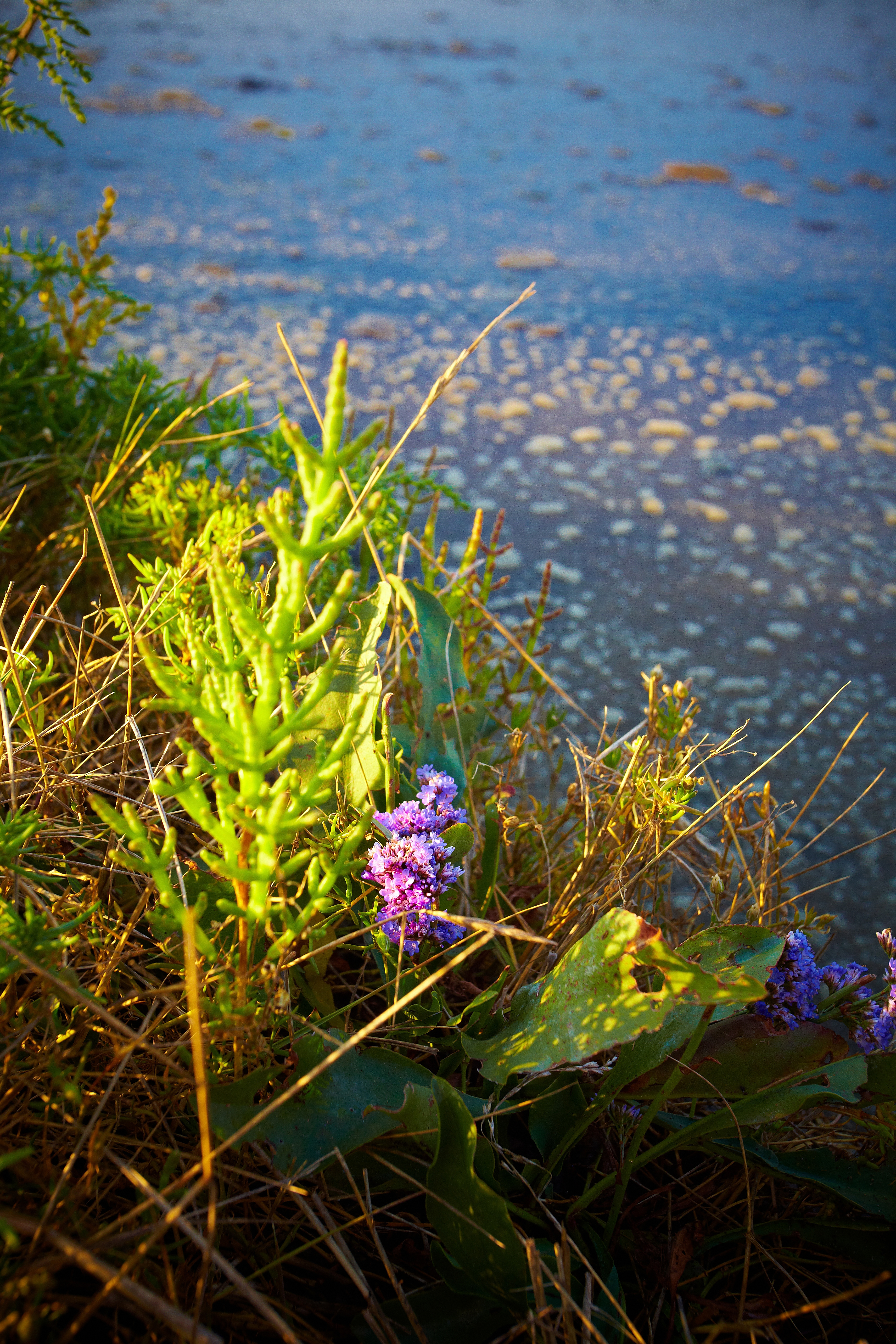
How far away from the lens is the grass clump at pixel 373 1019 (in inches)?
22.7

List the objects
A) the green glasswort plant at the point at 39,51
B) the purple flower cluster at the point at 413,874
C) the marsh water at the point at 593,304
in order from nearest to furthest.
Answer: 1. the purple flower cluster at the point at 413,874
2. the green glasswort plant at the point at 39,51
3. the marsh water at the point at 593,304

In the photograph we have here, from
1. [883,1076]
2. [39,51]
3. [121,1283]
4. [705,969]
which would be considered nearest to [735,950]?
[705,969]

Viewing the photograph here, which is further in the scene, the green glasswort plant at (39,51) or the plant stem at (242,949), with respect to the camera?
the green glasswort plant at (39,51)

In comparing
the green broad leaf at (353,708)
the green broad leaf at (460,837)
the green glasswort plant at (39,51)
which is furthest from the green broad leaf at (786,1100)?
the green glasswort plant at (39,51)

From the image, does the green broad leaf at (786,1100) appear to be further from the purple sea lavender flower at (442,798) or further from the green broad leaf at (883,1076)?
the purple sea lavender flower at (442,798)

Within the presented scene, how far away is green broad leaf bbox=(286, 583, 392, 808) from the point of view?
0.83m

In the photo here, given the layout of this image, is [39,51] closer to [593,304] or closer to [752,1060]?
[752,1060]

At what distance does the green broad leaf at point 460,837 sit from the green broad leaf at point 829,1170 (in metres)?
0.28

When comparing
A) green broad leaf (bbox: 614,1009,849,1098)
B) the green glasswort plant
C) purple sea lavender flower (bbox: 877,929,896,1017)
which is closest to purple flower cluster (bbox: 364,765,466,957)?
green broad leaf (bbox: 614,1009,849,1098)

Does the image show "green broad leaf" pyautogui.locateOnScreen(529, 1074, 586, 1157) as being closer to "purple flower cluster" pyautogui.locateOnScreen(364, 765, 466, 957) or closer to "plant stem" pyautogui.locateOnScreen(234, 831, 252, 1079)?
"purple flower cluster" pyautogui.locateOnScreen(364, 765, 466, 957)

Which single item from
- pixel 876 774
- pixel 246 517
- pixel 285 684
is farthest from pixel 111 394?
pixel 876 774

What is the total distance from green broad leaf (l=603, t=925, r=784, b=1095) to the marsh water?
15.8 inches

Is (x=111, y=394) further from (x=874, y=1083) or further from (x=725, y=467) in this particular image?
(x=725, y=467)

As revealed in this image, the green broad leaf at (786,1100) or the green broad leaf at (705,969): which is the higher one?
the green broad leaf at (705,969)
